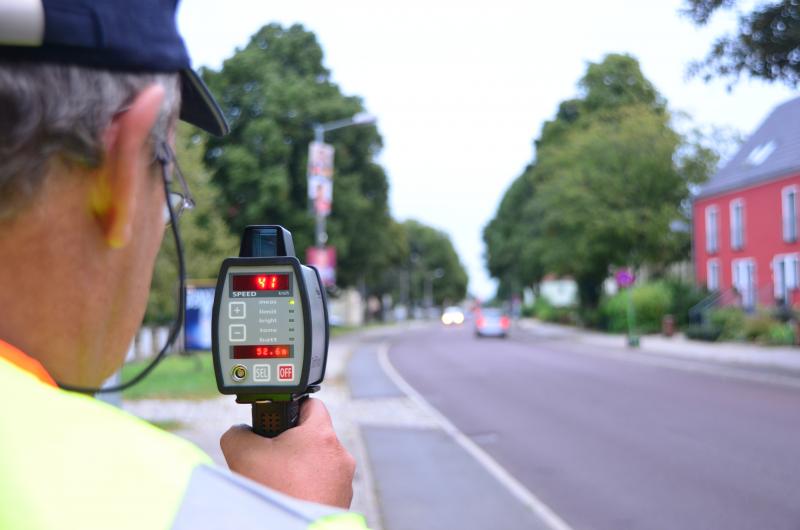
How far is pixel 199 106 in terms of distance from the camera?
1263mm

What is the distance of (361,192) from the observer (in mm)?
37938

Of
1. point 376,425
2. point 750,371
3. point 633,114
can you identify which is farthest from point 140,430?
point 633,114

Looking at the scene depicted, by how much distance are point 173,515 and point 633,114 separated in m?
44.1

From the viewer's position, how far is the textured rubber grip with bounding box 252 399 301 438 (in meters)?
1.07

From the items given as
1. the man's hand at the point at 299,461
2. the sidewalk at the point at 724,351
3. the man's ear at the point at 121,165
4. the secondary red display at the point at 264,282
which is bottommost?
the sidewalk at the point at 724,351

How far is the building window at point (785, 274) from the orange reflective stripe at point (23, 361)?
35.9 meters

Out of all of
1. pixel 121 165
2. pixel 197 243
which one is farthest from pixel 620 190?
pixel 121 165

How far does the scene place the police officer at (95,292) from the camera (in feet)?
2.32

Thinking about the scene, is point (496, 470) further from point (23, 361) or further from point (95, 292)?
point (23, 361)

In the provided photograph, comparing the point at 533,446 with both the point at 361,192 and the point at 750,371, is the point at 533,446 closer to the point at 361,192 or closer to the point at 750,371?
the point at 750,371

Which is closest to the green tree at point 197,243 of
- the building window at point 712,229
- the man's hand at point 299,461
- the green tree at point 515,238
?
the man's hand at point 299,461

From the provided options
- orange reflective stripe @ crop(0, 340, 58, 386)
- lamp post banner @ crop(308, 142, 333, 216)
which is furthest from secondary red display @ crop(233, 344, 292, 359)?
lamp post banner @ crop(308, 142, 333, 216)

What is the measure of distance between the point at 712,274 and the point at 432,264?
73.1 meters

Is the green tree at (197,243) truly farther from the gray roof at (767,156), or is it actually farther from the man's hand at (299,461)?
the gray roof at (767,156)
